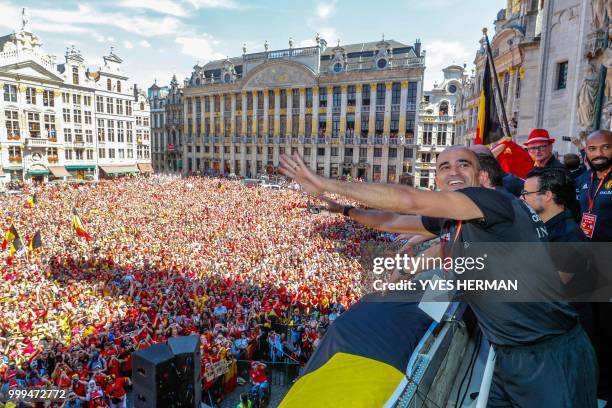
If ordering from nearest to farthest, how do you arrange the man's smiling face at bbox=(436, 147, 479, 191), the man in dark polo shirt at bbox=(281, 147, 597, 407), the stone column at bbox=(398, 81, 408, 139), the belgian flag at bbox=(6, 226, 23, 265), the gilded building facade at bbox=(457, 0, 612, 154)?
1. the man in dark polo shirt at bbox=(281, 147, 597, 407)
2. the man's smiling face at bbox=(436, 147, 479, 191)
3. the gilded building facade at bbox=(457, 0, 612, 154)
4. the belgian flag at bbox=(6, 226, 23, 265)
5. the stone column at bbox=(398, 81, 408, 139)

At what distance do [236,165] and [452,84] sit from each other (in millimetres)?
37688

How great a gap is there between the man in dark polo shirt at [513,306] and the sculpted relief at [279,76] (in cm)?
6112

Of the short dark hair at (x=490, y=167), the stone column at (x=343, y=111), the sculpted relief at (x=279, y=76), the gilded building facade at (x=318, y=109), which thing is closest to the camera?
the short dark hair at (x=490, y=167)

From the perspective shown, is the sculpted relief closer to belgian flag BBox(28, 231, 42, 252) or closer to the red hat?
belgian flag BBox(28, 231, 42, 252)

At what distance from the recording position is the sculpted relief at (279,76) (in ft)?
200

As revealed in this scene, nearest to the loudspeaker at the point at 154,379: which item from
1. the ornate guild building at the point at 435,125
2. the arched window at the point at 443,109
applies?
the ornate guild building at the point at 435,125

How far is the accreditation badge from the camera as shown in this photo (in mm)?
4480

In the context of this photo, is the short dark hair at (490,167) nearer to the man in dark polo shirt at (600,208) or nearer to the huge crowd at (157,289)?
the man in dark polo shirt at (600,208)

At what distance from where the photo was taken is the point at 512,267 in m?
2.50

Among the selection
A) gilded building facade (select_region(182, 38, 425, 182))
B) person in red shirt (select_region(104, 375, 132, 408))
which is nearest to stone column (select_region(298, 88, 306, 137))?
gilded building facade (select_region(182, 38, 425, 182))

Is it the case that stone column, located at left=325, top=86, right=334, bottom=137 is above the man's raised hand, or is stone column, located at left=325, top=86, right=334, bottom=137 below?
above

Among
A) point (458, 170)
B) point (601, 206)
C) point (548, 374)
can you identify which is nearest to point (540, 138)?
point (601, 206)

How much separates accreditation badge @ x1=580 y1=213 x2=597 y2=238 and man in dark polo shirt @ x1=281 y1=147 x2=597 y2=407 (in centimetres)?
236

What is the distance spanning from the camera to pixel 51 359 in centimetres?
885
